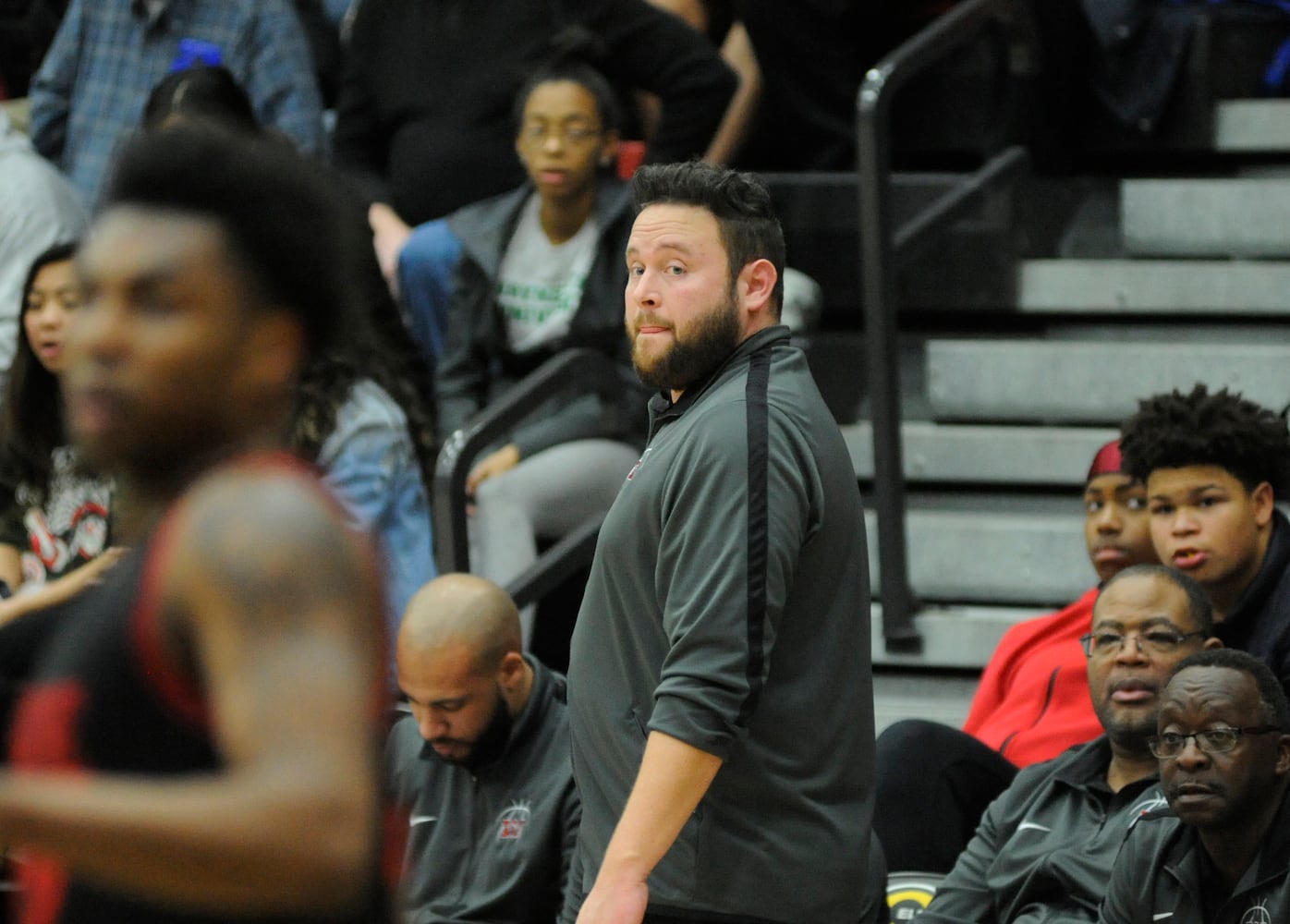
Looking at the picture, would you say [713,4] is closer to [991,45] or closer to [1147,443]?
[991,45]

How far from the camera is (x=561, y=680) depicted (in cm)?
469

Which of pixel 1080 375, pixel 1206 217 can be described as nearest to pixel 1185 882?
pixel 1080 375

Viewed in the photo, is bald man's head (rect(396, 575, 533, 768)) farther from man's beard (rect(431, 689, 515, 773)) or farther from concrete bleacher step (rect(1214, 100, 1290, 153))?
concrete bleacher step (rect(1214, 100, 1290, 153))

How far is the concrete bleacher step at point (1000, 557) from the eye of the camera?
19.1 ft

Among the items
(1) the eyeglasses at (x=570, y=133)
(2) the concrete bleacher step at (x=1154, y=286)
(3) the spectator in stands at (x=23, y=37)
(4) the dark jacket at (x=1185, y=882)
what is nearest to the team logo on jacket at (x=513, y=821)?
(4) the dark jacket at (x=1185, y=882)

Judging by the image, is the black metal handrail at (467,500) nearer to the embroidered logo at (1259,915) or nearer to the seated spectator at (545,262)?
the seated spectator at (545,262)

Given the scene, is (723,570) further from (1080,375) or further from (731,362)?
(1080,375)

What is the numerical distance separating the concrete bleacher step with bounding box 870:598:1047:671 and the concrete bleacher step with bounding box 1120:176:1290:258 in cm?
142

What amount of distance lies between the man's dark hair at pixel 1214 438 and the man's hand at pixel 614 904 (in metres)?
2.15

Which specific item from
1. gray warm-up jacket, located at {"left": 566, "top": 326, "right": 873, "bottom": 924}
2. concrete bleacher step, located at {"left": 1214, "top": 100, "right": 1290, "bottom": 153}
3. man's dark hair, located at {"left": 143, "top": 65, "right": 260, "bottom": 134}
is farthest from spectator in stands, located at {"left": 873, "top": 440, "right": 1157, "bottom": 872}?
man's dark hair, located at {"left": 143, "top": 65, "right": 260, "bottom": 134}

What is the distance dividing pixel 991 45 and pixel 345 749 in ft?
17.8

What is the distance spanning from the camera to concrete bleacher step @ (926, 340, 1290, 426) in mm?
5926

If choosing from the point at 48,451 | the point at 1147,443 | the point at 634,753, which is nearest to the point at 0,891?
the point at 634,753

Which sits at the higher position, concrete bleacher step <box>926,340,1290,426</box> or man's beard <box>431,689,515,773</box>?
concrete bleacher step <box>926,340,1290,426</box>
